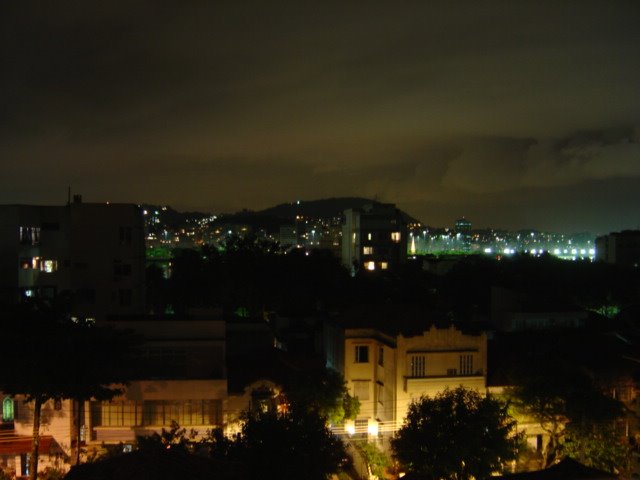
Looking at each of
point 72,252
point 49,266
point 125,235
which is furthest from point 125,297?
point 49,266

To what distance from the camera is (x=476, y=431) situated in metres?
14.0

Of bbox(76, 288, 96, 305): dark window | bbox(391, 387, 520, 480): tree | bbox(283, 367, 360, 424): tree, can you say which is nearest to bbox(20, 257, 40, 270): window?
bbox(76, 288, 96, 305): dark window

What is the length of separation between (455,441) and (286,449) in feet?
13.2

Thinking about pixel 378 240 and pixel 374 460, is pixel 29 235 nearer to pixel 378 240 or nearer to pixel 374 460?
pixel 374 460

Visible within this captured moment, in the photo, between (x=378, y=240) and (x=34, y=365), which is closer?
(x=34, y=365)

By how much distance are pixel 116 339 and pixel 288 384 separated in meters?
4.84

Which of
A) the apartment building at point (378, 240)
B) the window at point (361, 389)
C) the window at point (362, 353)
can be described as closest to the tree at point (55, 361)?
the window at point (361, 389)

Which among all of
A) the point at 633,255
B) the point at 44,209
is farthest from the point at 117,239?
the point at 633,255

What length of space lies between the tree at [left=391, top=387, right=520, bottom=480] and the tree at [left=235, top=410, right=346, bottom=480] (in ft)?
7.45

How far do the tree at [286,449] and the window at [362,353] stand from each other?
300 inches

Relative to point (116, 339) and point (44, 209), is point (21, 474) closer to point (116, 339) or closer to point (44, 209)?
point (116, 339)

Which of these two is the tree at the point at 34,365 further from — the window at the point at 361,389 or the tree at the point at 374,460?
the window at the point at 361,389

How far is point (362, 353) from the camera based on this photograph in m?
20.6

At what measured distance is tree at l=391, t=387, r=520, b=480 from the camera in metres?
13.9
